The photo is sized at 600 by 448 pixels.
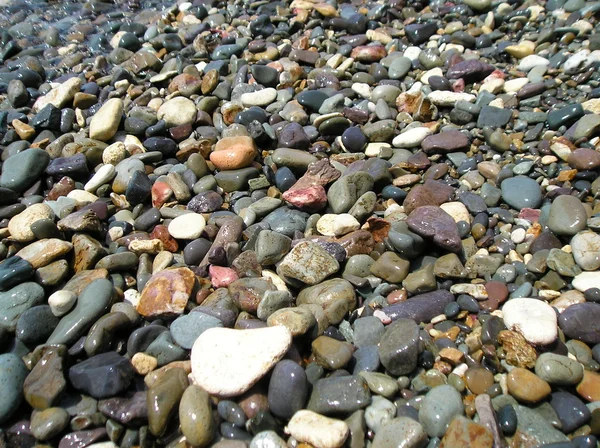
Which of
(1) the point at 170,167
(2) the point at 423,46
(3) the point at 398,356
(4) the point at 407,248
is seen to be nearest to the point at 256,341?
(3) the point at 398,356

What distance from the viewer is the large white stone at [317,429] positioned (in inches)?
89.4

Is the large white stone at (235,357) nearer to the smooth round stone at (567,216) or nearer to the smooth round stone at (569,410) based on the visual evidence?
the smooth round stone at (569,410)

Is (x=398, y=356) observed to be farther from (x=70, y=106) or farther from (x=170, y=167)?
(x=70, y=106)

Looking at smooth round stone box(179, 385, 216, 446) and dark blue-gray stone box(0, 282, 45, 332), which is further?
dark blue-gray stone box(0, 282, 45, 332)

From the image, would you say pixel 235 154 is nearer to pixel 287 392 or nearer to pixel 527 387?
pixel 287 392

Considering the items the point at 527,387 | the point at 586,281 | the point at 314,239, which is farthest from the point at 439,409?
the point at 314,239

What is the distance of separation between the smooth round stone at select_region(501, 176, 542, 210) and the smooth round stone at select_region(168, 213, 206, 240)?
2.41 m

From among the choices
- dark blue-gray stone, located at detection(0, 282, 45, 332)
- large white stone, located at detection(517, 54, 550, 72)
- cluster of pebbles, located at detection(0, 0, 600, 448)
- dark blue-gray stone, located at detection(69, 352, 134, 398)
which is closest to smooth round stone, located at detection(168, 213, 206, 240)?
cluster of pebbles, located at detection(0, 0, 600, 448)

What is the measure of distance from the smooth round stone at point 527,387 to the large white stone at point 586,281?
786 mm

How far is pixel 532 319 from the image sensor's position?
2705mm

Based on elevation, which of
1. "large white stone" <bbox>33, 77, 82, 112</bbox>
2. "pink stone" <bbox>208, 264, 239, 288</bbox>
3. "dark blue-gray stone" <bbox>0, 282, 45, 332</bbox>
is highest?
"large white stone" <bbox>33, 77, 82, 112</bbox>

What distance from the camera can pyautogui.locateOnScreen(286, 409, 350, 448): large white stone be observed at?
227 cm

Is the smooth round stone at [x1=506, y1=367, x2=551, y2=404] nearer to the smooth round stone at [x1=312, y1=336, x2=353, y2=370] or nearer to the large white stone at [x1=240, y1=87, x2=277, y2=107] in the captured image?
the smooth round stone at [x1=312, y1=336, x2=353, y2=370]

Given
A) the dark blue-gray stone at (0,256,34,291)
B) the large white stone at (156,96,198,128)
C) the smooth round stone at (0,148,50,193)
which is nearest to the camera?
the dark blue-gray stone at (0,256,34,291)
